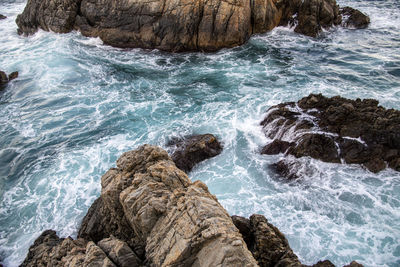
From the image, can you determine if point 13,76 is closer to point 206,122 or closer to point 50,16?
point 50,16

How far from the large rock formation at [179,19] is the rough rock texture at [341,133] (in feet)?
44.3

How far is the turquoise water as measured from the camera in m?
12.0

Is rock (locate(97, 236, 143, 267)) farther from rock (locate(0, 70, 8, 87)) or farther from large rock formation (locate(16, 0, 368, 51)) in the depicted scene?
large rock formation (locate(16, 0, 368, 51))

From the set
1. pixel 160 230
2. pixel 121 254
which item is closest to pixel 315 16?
pixel 160 230

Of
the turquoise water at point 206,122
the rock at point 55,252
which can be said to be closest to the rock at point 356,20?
the turquoise water at point 206,122

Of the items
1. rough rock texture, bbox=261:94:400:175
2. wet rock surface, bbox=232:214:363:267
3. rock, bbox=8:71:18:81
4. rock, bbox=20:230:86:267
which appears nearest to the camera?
rock, bbox=20:230:86:267

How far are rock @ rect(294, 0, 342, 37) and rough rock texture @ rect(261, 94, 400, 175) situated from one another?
53.2 feet

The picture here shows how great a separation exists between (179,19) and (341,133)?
18.1 m

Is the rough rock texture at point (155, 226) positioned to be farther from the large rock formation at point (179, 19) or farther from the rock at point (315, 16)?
the rock at point (315, 16)

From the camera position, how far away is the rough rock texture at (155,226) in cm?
666

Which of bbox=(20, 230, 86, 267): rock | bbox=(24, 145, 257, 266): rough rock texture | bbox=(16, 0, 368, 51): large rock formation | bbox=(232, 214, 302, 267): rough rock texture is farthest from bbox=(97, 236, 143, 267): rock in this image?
bbox=(16, 0, 368, 51): large rock formation

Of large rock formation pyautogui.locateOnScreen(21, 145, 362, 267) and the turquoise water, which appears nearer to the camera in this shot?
large rock formation pyautogui.locateOnScreen(21, 145, 362, 267)

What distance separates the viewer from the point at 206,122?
725 inches

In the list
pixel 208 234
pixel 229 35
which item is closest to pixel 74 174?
pixel 208 234
